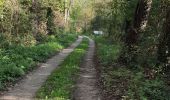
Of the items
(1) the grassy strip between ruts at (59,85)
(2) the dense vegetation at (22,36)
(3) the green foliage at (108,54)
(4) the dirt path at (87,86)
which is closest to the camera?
(1) the grassy strip between ruts at (59,85)

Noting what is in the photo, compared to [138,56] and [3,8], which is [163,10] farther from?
[3,8]

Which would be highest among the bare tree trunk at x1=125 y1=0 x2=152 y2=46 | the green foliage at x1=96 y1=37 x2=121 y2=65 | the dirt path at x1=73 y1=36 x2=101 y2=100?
the bare tree trunk at x1=125 y1=0 x2=152 y2=46

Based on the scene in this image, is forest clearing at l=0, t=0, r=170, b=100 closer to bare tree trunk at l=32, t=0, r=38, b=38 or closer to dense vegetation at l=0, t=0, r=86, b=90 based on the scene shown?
dense vegetation at l=0, t=0, r=86, b=90

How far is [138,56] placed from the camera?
18766mm

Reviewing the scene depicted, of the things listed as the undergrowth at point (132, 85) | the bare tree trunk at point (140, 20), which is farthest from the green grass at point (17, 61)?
the bare tree trunk at point (140, 20)

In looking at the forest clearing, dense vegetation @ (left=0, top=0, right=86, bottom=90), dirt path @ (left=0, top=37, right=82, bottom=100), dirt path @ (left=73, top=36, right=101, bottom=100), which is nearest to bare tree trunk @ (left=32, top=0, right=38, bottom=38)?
dense vegetation @ (left=0, top=0, right=86, bottom=90)

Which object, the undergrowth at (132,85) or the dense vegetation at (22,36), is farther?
the dense vegetation at (22,36)

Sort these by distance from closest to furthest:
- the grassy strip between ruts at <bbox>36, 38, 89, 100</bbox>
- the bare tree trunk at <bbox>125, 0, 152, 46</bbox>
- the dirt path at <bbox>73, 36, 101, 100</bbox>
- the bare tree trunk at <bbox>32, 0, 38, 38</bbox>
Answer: the grassy strip between ruts at <bbox>36, 38, 89, 100</bbox> < the dirt path at <bbox>73, 36, 101, 100</bbox> < the bare tree trunk at <bbox>125, 0, 152, 46</bbox> < the bare tree trunk at <bbox>32, 0, 38, 38</bbox>

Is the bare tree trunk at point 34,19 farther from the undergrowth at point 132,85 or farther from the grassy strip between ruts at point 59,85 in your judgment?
the undergrowth at point 132,85

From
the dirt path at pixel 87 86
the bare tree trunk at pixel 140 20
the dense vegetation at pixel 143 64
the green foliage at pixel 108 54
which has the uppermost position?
the bare tree trunk at pixel 140 20

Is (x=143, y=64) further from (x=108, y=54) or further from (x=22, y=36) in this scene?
(x=22, y=36)

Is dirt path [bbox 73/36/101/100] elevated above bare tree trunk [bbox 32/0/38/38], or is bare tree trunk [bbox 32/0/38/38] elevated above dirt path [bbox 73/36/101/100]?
bare tree trunk [bbox 32/0/38/38]

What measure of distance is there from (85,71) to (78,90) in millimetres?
5305

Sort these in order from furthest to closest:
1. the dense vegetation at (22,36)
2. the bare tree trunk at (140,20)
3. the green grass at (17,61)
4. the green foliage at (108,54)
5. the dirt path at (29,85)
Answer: the green foliage at (108,54) → the bare tree trunk at (140,20) → the dense vegetation at (22,36) → the green grass at (17,61) → the dirt path at (29,85)
